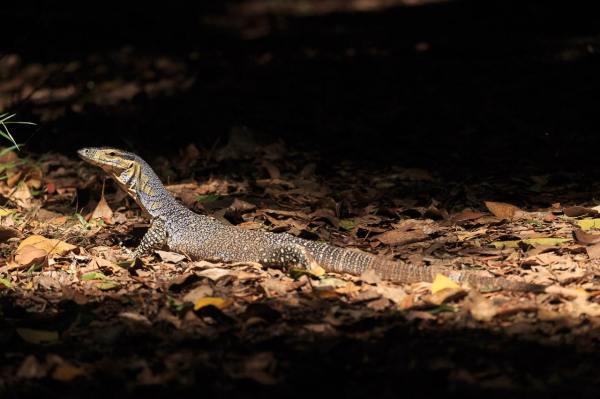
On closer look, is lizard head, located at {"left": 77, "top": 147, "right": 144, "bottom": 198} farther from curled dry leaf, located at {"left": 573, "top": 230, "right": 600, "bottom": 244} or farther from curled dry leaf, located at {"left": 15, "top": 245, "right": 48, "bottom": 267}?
curled dry leaf, located at {"left": 573, "top": 230, "right": 600, "bottom": 244}

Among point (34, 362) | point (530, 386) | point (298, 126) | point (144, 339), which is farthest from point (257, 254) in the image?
point (298, 126)

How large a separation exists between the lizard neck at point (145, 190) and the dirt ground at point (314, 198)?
232 mm

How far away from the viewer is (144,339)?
3.77 m

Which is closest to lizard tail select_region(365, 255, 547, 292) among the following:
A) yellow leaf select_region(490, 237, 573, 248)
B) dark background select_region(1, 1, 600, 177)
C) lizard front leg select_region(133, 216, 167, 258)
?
yellow leaf select_region(490, 237, 573, 248)

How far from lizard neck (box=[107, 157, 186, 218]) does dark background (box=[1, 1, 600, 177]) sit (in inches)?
71.4

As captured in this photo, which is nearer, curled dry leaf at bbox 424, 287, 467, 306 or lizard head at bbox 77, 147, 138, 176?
curled dry leaf at bbox 424, 287, 467, 306

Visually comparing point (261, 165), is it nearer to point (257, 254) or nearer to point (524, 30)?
point (257, 254)

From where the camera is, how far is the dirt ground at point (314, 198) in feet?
11.2

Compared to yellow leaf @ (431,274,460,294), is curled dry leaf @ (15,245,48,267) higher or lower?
lower

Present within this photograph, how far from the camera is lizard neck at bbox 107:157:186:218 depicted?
19.4 ft

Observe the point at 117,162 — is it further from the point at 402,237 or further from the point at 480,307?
the point at 480,307

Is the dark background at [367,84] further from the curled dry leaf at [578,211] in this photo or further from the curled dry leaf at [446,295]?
the curled dry leaf at [446,295]

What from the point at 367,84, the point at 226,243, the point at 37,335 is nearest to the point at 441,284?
the point at 226,243

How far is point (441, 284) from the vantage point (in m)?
4.18
